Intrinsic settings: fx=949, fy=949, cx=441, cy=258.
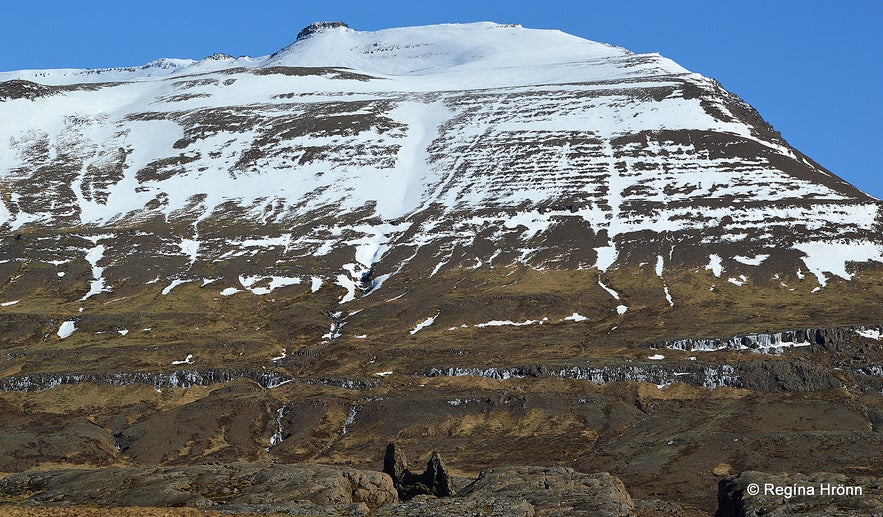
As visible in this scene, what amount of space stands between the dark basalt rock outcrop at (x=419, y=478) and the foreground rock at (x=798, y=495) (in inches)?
887

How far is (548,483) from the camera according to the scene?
70500 millimetres

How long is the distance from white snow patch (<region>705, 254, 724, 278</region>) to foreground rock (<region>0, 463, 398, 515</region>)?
125 meters

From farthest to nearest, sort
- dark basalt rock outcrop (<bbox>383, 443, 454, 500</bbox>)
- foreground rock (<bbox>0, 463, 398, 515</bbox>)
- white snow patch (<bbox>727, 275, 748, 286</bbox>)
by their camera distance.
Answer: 1. white snow patch (<bbox>727, 275, 748, 286</bbox>)
2. dark basalt rock outcrop (<bbox>383, 443, 454, 500</bbox>)
3. foreground rock (<bbox>0, 463, 398, 515</bbox>)

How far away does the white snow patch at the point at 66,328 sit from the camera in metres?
159

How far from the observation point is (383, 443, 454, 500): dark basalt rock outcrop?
76438mm

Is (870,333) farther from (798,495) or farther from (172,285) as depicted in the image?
(172,285)

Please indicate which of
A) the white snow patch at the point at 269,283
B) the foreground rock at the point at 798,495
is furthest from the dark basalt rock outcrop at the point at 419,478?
the white snow patch at the point at 269,283

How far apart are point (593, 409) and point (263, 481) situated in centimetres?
6768

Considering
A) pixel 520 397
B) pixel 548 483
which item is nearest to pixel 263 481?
Result: pixel 548 483

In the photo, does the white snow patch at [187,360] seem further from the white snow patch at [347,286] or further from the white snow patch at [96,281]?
the white snow patch at [96,281]

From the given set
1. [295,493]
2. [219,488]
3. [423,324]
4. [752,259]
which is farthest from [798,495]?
[752,259]

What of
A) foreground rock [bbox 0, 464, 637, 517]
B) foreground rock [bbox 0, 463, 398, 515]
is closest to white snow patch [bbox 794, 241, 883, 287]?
foreground rock [bbox 0, 464, 637, 517]

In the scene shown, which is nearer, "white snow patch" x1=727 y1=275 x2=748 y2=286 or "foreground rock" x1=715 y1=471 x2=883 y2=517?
"foreground rock" x1=715 y1=471 x2=883 y2=517

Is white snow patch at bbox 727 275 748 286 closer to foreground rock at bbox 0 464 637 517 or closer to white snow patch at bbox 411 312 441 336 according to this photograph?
white snow patch at bbox 411 312 441 336
